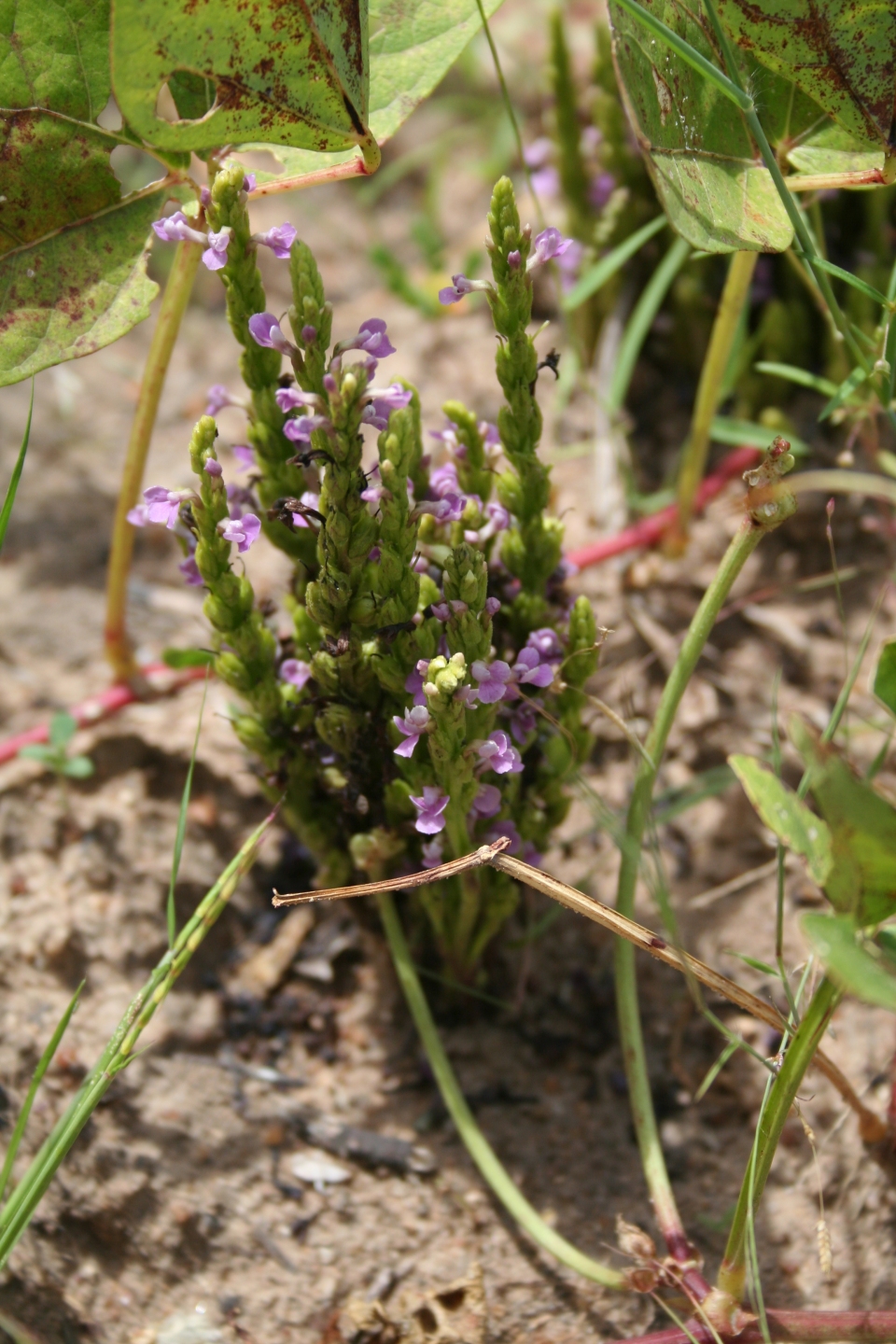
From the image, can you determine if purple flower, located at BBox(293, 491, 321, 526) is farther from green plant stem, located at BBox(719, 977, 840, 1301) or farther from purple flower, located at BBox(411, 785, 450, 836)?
green plant stem, located at BBox(719, 977, 840, 1301)

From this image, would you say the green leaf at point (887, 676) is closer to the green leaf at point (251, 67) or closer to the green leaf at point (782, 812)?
the green leaf at point (782, 812)

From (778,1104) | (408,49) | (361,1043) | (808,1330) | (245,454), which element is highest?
(408,49)

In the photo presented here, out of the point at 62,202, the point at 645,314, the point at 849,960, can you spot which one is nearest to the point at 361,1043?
the point at 849,960

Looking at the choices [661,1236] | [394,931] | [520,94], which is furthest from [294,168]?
[520,94]

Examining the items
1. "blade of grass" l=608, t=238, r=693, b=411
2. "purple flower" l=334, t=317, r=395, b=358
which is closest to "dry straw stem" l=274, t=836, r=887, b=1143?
"purple flower" l=334, t=317, r=395, b=358

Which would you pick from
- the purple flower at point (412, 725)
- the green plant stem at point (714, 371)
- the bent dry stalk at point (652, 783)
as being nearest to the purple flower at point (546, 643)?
the bent dry stalk at point (652, 783)

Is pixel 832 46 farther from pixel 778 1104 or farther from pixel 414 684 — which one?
pixel 778 1104

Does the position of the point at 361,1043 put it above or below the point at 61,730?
below

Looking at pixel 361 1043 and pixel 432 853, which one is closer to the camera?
pixel 432 853
